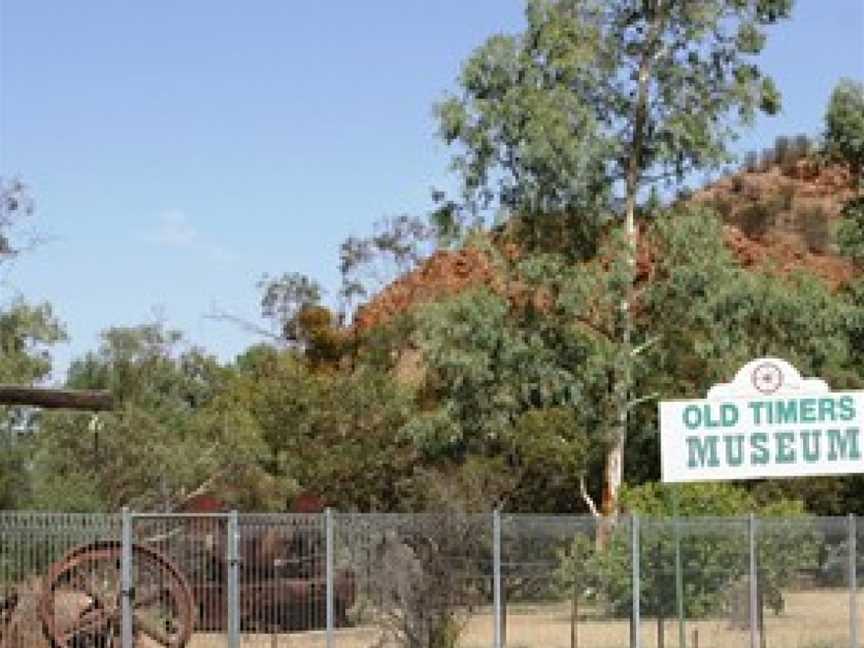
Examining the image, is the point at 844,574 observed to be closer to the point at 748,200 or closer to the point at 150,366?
the point at 150,366

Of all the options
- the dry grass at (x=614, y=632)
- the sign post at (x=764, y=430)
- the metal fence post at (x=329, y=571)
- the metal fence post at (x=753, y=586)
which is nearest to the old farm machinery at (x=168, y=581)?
the dry grass at (x=614, y=632)

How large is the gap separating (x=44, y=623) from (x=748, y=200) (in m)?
90.4

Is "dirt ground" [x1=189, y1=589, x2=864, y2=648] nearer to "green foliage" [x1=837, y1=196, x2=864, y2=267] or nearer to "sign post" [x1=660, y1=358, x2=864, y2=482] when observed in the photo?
"sign post" [x1=660, y1=358, x2=864, y2=482]

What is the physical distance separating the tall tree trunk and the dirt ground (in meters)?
18.0

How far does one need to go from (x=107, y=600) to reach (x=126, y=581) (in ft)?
2.72

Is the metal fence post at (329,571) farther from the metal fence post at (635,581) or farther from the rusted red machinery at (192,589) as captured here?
the metal fence post at (635,581)

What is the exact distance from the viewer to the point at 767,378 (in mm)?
27641

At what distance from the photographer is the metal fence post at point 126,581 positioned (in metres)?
20.3

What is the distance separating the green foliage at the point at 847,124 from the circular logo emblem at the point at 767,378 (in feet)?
79.6

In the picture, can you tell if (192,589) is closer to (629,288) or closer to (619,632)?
(619,632)

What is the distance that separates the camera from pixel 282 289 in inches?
3391

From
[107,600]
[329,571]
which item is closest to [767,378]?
[329,571]

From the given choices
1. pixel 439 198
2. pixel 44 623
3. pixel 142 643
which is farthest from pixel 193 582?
pixel 439 198

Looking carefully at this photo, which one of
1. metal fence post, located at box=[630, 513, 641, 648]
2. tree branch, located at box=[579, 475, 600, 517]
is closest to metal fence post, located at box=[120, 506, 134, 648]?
metal fence post, located at box=[630, 513, 641, 648]
